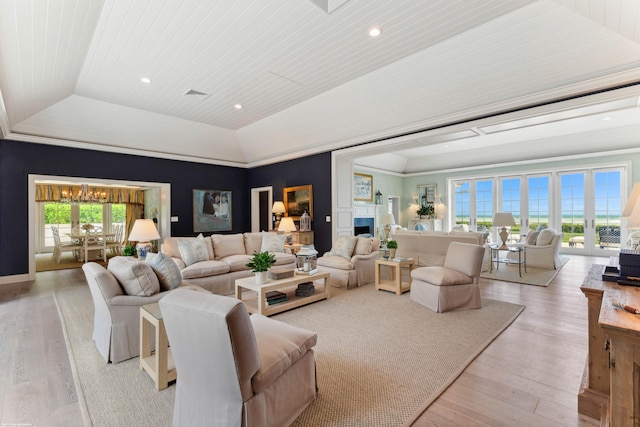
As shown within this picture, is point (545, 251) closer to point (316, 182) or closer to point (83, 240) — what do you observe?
point (316, 182)

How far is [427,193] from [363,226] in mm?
3233

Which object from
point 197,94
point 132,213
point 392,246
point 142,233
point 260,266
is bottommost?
point 260,266

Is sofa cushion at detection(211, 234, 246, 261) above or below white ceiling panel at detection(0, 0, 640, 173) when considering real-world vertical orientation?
below

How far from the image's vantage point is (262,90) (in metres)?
5.01

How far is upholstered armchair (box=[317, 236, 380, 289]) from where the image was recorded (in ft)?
16.4

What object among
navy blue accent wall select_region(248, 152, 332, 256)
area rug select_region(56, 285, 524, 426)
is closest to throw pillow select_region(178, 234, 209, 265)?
area rug select_region(56, 285, 524, 426)

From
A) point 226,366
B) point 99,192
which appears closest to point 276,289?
point 226,366

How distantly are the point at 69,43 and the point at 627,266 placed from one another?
545cm

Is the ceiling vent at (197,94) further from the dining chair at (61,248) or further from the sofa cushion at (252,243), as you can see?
the dining chair at (61,248)

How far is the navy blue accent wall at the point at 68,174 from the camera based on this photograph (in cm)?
550

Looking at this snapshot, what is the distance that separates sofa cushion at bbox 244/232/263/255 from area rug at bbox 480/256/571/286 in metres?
4.47

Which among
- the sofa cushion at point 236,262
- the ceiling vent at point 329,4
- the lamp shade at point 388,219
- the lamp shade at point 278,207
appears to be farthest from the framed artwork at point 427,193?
the ceiling vent at point 329,4

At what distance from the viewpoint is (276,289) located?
12.9 feet

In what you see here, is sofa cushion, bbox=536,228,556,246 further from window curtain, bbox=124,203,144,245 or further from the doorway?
window curtain, bbox=124,203,144,245
